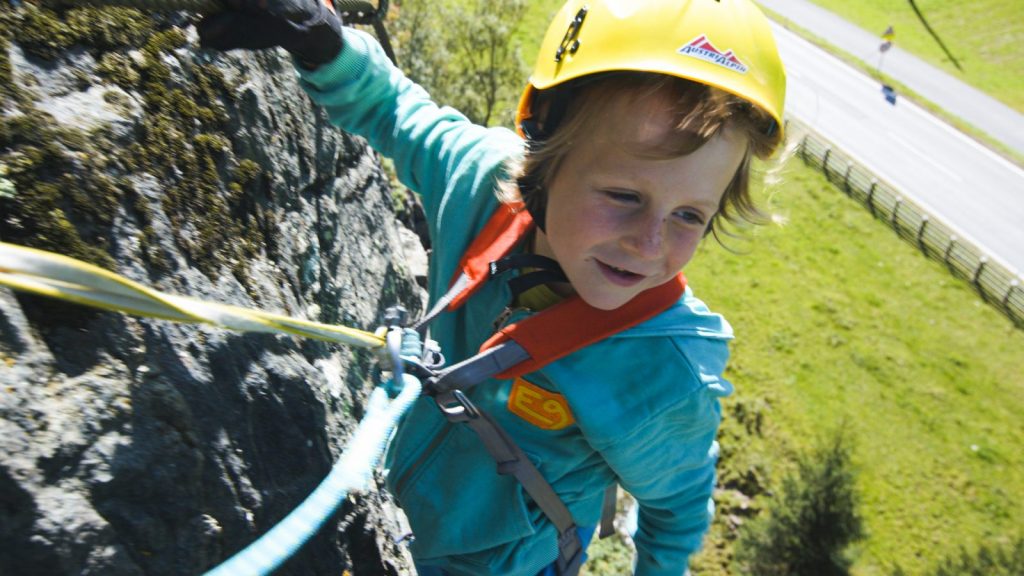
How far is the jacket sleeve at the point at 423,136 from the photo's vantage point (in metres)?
2.42

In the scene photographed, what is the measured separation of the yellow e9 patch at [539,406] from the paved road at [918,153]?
19.4 meters

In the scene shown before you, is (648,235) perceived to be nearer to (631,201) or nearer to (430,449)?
(631,201)

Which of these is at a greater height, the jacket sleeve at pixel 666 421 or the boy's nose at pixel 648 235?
the boy's nose at pixel 648 235

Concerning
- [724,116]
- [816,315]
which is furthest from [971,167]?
[724,116]

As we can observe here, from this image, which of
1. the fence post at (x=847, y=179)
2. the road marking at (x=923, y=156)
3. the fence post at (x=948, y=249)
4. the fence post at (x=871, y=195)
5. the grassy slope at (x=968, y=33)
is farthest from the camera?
the grassy slope at (x=968, y=33)

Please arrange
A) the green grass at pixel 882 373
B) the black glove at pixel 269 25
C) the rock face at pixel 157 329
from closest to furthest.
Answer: the rock face at pixel 157 329
the black glove at pixel 269 25
the green grass at pixel 882 373

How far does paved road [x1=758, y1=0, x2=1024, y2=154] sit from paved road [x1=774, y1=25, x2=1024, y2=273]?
138 cm

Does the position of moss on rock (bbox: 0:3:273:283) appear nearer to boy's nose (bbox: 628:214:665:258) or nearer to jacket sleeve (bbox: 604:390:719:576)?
boy's nose (bbox: 628:214:665:258)

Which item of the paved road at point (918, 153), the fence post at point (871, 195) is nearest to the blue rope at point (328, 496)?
the paved road at point (918, 153)

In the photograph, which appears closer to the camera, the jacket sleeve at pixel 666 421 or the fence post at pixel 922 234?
the jacket sleeve at pixel 666 421

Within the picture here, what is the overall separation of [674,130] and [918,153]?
25.1 meters

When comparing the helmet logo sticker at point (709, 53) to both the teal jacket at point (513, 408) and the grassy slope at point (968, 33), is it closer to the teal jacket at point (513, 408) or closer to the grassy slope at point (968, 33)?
the teal jacket at point (513, 408)

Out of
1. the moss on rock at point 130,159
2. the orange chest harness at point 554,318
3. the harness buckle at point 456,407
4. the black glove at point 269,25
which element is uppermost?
the black glove at point 269,25

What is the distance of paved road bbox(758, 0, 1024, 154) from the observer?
2531cm
